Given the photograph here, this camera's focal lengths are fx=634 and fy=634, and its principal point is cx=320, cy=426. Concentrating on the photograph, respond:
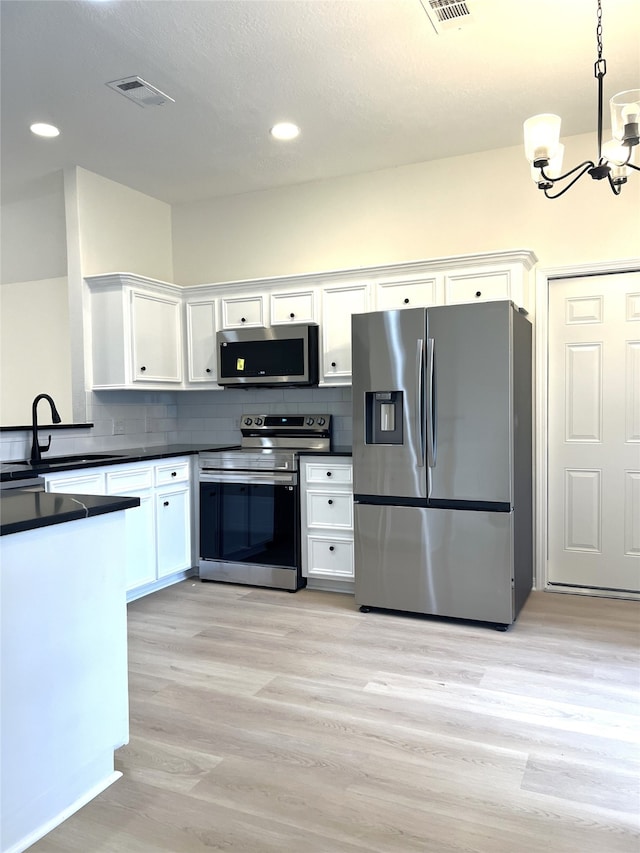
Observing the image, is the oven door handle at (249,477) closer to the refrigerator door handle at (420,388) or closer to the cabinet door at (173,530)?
the cabinet door at (173,530)

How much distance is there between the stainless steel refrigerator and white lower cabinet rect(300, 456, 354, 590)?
0.31 metres

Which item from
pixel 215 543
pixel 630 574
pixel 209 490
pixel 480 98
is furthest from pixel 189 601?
pixel 480 98

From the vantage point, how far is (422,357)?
352 cm

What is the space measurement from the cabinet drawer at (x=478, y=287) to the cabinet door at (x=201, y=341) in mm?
1793

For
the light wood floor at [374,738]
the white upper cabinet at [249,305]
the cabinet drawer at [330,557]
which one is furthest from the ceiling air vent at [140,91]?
the light wood floor at [374,738]

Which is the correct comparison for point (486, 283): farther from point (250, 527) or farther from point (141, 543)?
point (141, 543)

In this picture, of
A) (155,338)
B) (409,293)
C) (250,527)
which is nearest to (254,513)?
(250,527)

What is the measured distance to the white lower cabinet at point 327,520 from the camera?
13.3 feet

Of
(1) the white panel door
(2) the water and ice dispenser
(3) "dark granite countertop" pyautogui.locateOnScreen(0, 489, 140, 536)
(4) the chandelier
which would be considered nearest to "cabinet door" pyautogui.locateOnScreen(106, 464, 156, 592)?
(2) the water and ice dispenser

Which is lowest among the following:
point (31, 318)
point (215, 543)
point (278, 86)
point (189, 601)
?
point (189, 601)

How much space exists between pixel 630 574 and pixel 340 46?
343 cm

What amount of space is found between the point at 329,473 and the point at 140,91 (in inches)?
95.3

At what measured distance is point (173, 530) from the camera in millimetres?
4316

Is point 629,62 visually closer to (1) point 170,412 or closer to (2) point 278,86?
(2) point 278,86
